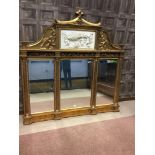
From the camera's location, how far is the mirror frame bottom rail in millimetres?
2844

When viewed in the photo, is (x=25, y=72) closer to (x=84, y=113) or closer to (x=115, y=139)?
(x=84, y=113)

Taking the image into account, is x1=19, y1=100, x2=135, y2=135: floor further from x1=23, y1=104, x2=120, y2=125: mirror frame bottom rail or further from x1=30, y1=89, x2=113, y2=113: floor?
x1=30, y1=89, x2=113, y2=113: floor

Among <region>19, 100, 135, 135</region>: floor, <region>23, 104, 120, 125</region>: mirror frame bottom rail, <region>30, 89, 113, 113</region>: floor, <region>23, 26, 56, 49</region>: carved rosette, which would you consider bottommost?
<region>19, 100, 135, 135</region>: floor

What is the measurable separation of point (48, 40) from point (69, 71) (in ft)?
1.90

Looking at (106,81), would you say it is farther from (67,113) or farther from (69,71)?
(67,113)

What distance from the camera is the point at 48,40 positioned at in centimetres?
273

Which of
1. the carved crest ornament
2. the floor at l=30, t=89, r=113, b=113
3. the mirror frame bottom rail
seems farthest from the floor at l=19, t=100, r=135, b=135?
the carved crest ornament

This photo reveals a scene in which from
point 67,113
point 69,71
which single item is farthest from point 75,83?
point 67,113

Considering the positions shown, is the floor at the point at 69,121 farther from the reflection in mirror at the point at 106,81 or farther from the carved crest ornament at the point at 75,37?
the carved crest ornament at the point at 75,37

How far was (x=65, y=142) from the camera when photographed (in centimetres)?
227

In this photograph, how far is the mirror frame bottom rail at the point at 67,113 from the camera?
9.33 feet

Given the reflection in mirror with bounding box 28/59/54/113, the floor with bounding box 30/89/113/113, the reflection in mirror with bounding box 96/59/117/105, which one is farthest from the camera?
the reflection in mirror with bounding box 96/59/117/105

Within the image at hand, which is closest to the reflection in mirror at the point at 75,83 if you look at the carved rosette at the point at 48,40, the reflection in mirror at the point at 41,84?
the reflection in mirror at the point at 41,84
